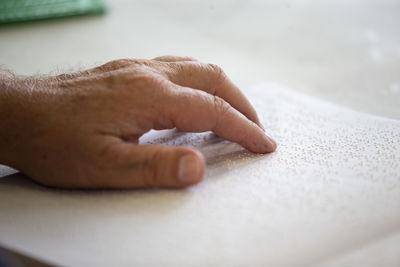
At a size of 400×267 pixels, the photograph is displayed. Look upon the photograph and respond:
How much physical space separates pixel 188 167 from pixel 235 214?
0.09m

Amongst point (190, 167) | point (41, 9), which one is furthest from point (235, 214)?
point (41, 9)

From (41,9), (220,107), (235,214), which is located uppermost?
(41,9)

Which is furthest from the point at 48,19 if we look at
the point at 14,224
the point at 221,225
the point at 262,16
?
the point at 221,225

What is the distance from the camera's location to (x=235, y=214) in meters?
0.45

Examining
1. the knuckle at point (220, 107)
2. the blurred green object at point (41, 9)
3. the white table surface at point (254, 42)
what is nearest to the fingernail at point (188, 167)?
the knuckle at point (220, 107)

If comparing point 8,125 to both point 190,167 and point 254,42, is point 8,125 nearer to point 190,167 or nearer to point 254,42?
point 190,167

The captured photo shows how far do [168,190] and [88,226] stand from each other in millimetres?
118

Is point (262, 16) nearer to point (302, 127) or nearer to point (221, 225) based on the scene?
point (302, 127)

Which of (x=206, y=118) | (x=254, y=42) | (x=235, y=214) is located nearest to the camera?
(x=235, y=214)

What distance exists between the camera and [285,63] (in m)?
1.13

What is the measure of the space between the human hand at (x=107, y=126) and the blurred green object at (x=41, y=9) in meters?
0.82

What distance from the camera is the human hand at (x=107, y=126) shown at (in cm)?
48

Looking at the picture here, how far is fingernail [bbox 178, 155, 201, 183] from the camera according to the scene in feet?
1.55

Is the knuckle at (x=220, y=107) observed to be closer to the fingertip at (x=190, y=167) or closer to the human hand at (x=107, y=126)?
the human hand at (x=107, y=126)
